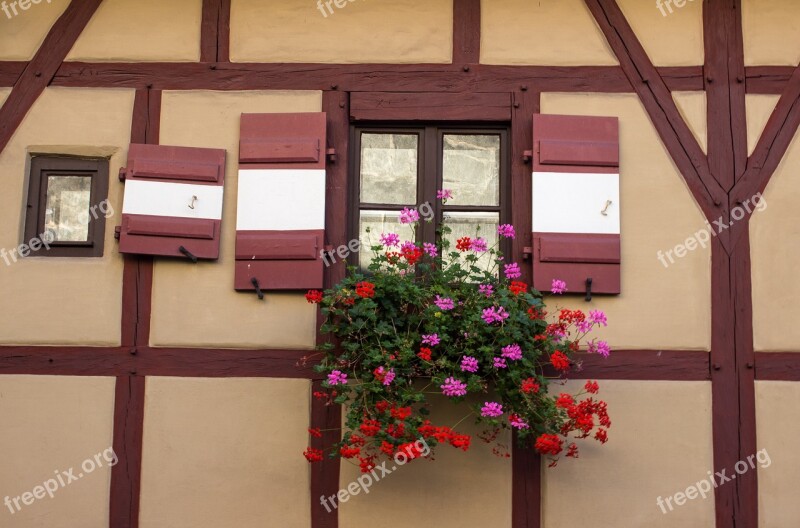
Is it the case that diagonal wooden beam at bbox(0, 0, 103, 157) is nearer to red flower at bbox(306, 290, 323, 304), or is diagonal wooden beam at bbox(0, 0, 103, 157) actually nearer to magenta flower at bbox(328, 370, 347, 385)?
red flower at bbox(306, 290, 323, 304)

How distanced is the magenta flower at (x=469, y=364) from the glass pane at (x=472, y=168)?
110 centimetres

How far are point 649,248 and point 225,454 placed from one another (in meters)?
2.48

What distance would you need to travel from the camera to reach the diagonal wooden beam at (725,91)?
205 inches

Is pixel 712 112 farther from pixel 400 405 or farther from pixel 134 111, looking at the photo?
pixel 134 111

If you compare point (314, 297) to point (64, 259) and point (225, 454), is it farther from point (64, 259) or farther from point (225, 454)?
point (64, 259)

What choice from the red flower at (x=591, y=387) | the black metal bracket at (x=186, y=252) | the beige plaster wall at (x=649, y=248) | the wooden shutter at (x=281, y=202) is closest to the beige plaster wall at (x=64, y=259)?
the black metal bracket at (x=186, y=252)

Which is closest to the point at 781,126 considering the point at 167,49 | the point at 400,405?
the point at 400,405

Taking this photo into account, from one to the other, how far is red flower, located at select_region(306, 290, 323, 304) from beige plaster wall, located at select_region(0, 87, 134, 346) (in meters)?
1.13

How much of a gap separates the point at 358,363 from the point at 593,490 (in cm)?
138

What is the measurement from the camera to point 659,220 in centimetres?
518

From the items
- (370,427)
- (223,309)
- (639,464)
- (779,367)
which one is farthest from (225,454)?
(779,367)

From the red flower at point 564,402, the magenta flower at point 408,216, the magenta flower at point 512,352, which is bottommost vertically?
the red flower at point 564,402

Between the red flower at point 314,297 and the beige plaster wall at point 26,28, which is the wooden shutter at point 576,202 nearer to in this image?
the red flower at point 314,297

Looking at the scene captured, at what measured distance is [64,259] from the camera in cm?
523
